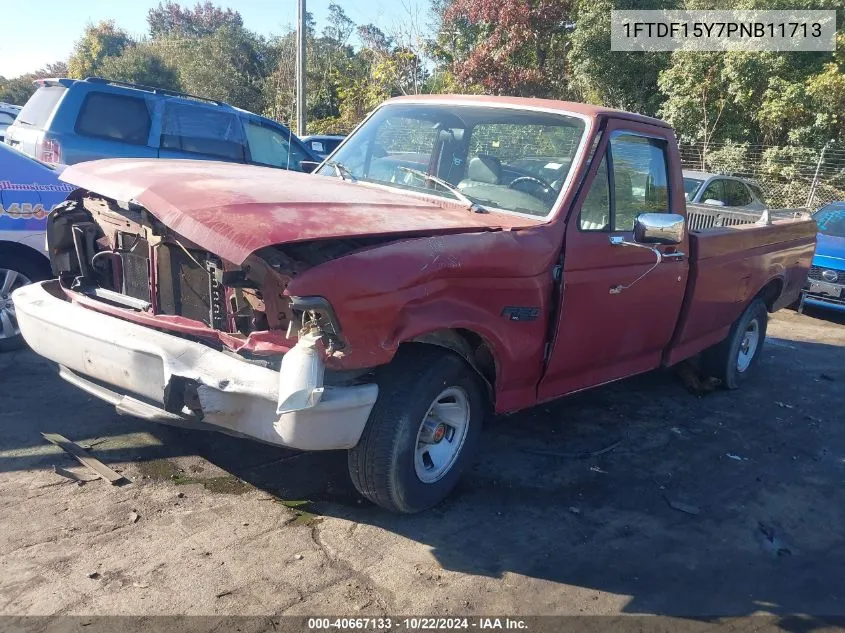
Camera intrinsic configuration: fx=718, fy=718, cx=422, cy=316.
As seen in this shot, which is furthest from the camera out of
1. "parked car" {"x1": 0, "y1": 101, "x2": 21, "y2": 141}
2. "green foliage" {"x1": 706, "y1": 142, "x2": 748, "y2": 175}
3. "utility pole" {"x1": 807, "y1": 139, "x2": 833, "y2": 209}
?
"green foliage" {"x1": 706, "y1": 142, "x2": 748, "y2": 175}

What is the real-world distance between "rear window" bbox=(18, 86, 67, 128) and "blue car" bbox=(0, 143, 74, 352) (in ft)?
12.1

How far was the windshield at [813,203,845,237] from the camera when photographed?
405 inches

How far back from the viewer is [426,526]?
354 centimetres

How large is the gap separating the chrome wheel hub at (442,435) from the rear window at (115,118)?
687cm

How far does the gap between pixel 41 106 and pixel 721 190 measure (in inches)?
363

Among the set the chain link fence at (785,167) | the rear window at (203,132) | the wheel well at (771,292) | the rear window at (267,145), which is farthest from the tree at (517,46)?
the wheel well at (771,292)

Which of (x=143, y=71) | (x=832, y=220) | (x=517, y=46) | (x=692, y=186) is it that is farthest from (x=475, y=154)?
(x=143, y=71)

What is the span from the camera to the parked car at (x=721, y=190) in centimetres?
998

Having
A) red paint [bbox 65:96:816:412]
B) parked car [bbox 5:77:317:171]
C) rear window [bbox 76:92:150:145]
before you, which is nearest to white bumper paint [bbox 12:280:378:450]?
red paint [bbox 65:96:816:412]

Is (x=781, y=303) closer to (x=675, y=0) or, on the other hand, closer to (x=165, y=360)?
(x=165, y=360)

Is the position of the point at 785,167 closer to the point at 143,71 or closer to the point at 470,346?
the point at 470,346

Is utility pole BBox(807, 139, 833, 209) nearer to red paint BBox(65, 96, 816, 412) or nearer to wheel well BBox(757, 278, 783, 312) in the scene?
wheel well BBox(757, 278, 783, 312)

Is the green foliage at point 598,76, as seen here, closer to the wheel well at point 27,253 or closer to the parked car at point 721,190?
the parked car at point 721,190

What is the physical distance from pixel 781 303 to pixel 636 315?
2990 mm
